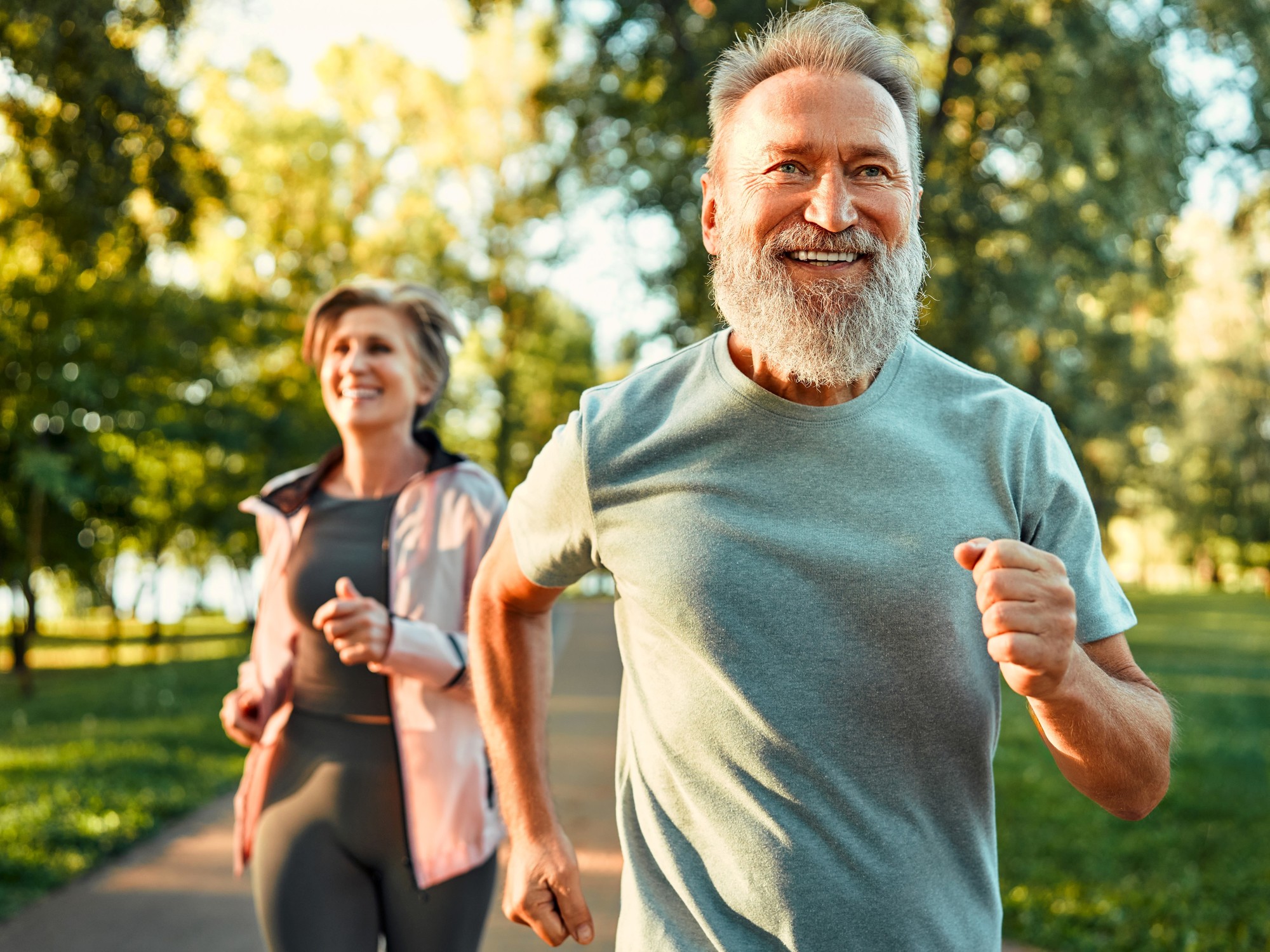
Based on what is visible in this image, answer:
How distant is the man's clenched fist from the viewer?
1.62 meters

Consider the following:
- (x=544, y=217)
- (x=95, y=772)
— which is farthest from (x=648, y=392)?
(x=544, y=217)

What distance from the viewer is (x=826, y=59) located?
79.6 inches

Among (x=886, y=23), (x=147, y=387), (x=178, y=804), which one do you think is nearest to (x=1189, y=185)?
(x=886, y=23)

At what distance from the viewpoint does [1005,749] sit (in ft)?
37.5

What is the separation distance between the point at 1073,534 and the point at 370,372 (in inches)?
88.5

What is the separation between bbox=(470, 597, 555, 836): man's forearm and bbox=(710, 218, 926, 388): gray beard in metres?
0.75

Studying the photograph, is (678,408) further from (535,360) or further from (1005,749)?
(535,360)

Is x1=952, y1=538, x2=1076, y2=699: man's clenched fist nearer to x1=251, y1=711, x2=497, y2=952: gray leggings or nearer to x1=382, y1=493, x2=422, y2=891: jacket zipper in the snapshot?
x1=382, y1=493, x2=422, y2=891: jacket zipper

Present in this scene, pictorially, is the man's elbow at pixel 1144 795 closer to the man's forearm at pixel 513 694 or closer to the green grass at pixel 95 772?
the man's forearm at pixel 513 694

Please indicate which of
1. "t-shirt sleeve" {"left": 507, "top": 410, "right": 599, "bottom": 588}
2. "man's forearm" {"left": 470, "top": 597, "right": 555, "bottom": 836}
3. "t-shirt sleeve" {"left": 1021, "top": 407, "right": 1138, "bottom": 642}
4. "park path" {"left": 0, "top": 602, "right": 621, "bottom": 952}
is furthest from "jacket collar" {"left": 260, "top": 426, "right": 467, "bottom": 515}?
"park path" {"left": 0, "top": 602, "right": 621, "bottom": 952}

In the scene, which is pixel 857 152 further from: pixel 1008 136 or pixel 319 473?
pixel 1008 136

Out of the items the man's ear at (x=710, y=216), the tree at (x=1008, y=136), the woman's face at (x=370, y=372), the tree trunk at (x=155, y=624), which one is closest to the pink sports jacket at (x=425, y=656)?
the woman's face at (x=370, y=372)

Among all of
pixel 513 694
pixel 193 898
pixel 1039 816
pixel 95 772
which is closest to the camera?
pixel 513 694

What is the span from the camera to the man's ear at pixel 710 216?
7.23ft
